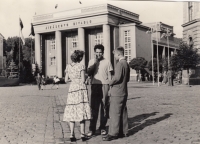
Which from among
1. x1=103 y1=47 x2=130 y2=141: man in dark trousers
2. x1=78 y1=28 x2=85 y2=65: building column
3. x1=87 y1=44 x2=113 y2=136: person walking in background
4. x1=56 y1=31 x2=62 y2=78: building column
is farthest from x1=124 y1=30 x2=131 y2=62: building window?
x1=103 y1=47 x2=130 y2=141: man in dark trousers

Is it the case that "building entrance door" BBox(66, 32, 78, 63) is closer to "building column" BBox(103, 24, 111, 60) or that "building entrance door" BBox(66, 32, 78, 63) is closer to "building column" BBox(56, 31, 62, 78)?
"building column" BBox(56, 31, 62, 78)

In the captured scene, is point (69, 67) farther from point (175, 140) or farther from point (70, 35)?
point (70, 35)

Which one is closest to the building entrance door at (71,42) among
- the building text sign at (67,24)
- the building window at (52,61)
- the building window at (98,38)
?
the building window at (52,61)

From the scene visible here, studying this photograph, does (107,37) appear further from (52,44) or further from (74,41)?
(52,44)

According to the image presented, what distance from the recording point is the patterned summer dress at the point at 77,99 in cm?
579

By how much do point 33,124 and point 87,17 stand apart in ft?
170

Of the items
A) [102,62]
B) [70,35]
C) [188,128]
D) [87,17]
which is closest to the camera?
[102,62]

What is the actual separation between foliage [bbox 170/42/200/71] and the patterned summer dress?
19.8 m

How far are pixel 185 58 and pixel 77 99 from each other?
20.3m

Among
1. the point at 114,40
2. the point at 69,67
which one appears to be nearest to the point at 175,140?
the point at 69,67

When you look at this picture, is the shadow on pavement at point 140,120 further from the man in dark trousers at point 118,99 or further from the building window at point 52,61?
the building window at point 52,61

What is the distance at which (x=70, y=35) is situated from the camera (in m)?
64.8

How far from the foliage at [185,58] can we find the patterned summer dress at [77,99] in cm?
1980

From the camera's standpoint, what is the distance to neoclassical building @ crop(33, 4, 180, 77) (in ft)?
186
